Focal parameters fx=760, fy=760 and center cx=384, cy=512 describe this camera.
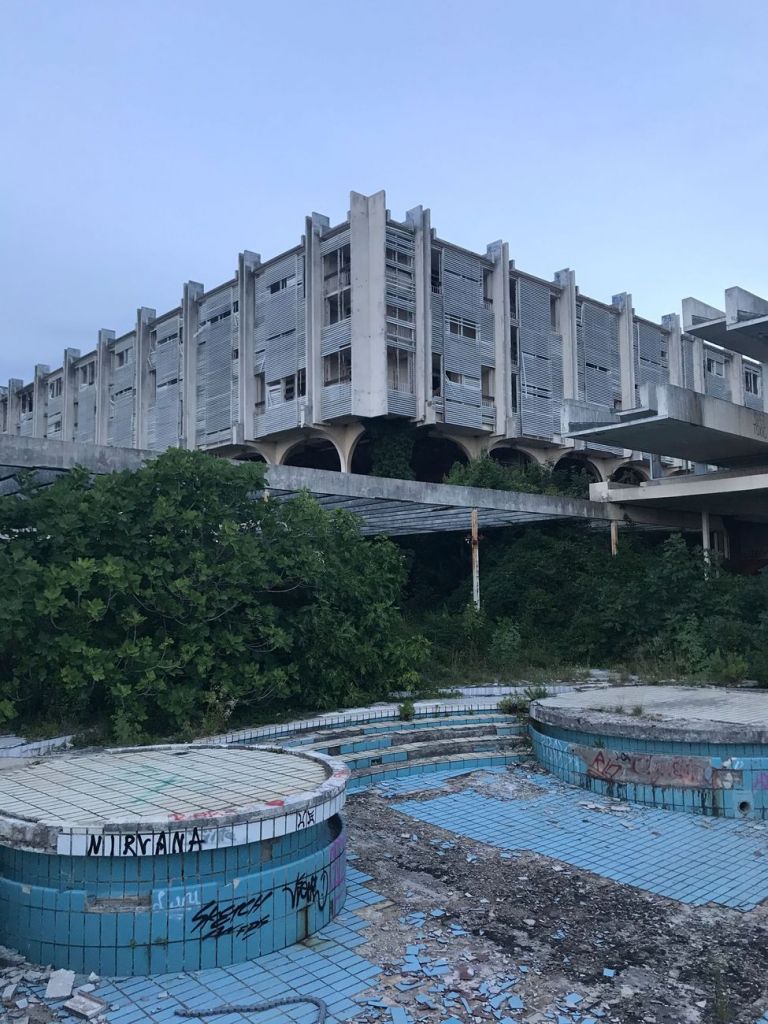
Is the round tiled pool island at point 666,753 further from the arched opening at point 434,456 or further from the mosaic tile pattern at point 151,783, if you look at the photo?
the arched opening at point 434,456

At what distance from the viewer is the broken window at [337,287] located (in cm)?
2397

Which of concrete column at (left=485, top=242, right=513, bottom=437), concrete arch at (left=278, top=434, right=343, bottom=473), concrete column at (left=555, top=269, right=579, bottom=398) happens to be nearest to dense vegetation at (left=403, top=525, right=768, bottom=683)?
concrete column at (left=485, top=242, right=513, bottom=437)

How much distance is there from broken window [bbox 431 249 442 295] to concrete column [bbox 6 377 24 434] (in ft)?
93.8

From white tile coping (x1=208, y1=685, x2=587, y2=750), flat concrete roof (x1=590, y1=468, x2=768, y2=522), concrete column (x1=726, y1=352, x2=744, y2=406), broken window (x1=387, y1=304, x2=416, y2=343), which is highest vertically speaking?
concrete column (x1=726, y1=352, x2=744, y2=406)

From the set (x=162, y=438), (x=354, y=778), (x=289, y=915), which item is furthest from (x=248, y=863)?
(x=162, y=438)

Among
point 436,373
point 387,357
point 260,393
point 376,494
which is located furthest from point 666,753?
point 260,393

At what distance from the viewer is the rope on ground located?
10.9ft

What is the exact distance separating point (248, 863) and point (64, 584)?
4.16 meters

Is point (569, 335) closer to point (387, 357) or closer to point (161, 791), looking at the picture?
point (387, 357)

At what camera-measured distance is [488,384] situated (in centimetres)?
2631

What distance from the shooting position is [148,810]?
13.3 feet

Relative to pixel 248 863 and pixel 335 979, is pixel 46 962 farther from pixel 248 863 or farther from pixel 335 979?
pixel 335 979

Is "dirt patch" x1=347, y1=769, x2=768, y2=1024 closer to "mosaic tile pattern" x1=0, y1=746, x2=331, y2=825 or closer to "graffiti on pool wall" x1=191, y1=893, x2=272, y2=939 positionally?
"graffiti on pool wall" x1=191, y1=893, x2=272, y2=939

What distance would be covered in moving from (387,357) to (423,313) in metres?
1.95
